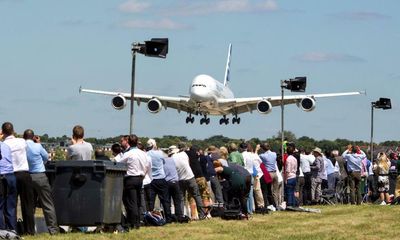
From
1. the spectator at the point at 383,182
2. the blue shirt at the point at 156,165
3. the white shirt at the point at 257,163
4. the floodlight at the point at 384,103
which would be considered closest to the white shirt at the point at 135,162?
the blue shirt at the point at 156,165

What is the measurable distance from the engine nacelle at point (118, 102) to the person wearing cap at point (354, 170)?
2812 centimetres

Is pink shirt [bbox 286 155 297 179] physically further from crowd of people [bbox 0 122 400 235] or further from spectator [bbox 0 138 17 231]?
spectator [bbox 0 138 17 231]

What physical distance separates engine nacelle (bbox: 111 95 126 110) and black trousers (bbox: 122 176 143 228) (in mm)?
39319

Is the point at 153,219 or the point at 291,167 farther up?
the point at 291,167

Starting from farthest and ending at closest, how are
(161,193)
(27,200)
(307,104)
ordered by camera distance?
1. (307,104)
2. (161,193)
3. (27,200)

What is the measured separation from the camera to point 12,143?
52.2 ft

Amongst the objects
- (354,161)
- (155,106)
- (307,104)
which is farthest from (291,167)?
(155,106)

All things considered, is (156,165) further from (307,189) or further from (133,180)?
(307,189)

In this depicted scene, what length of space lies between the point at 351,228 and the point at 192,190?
12.0ft

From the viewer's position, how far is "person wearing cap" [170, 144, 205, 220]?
21.0 metres

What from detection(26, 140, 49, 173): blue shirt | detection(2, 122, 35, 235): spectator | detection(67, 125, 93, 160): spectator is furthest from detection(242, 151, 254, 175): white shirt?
detection(2, 122, 35, 235): spectator

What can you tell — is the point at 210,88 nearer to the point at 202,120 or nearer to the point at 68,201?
the point at 202,120

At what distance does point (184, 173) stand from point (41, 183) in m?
5.23

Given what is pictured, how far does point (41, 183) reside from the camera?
1628 centimetres
